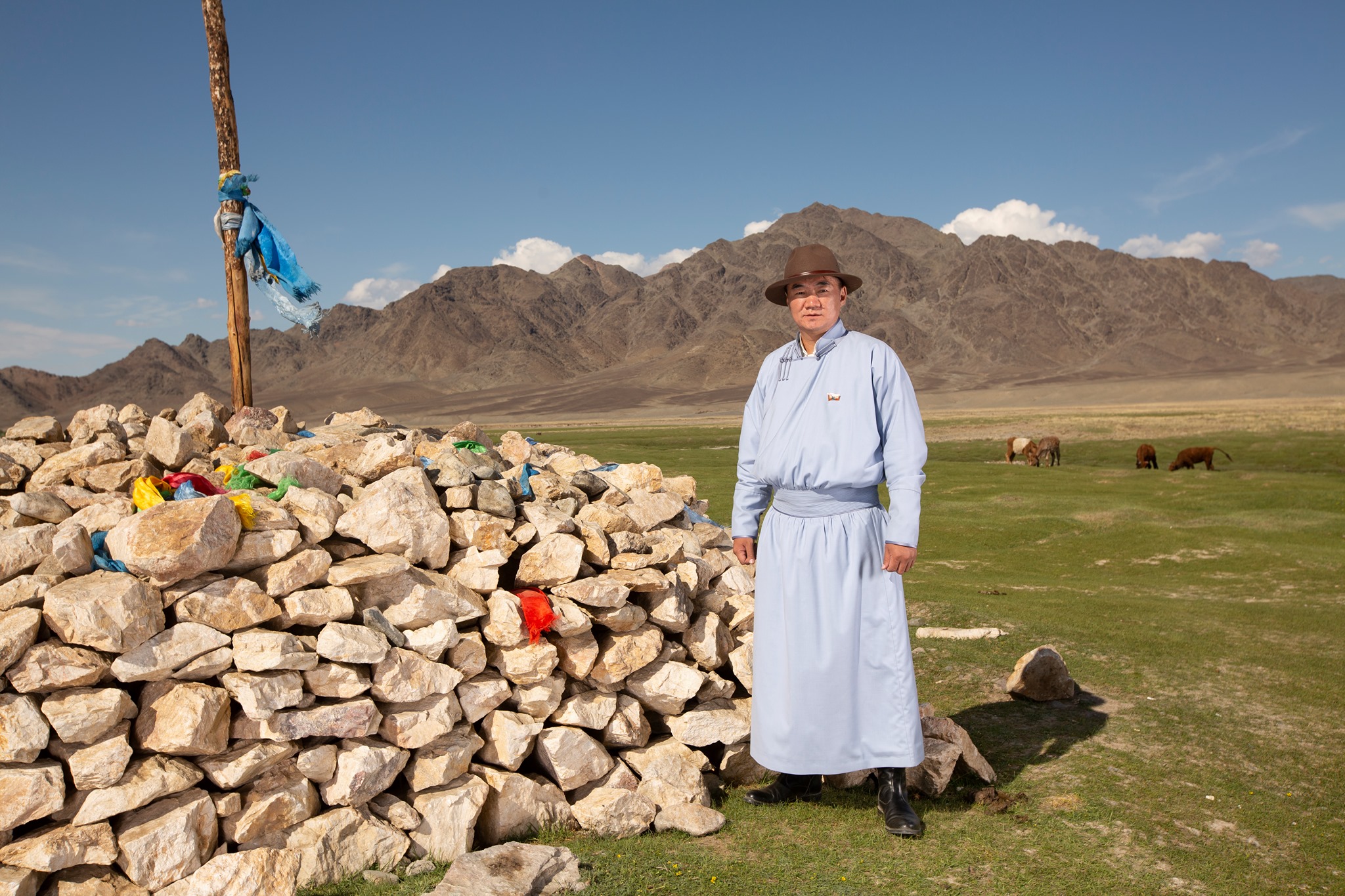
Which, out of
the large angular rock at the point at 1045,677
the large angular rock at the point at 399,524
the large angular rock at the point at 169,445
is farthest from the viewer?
the large angular rock at the point at 1045,677

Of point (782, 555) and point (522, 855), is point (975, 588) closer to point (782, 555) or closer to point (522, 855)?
point (782, 555)

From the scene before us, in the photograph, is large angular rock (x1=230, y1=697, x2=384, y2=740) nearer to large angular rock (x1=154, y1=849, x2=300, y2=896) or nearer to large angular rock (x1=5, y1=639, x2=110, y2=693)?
large angular rock (x1=154, y1=849, x2=300, y2=896)

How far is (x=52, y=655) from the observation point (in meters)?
3.53

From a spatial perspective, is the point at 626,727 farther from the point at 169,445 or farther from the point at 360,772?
the point at 169,445

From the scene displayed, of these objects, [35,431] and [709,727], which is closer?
[709,727]

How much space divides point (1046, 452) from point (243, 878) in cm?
3235

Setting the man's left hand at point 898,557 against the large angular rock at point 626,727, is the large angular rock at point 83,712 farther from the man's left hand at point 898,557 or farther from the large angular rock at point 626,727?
the man's left hand at point 898,557

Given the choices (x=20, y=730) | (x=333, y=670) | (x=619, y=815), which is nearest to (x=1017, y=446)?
(x=619, y=815)

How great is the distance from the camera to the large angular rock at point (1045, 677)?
19.5 feet

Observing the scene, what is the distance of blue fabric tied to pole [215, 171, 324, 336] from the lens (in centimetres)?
637

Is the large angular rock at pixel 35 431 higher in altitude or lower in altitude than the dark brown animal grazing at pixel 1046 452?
higher

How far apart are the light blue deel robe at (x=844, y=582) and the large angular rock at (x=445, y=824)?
1.49 metres

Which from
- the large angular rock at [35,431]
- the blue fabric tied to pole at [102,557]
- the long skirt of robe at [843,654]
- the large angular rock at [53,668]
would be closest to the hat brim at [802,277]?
Answer: the long skirt of robe at [843,654]

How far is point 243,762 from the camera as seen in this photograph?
3809 mm
